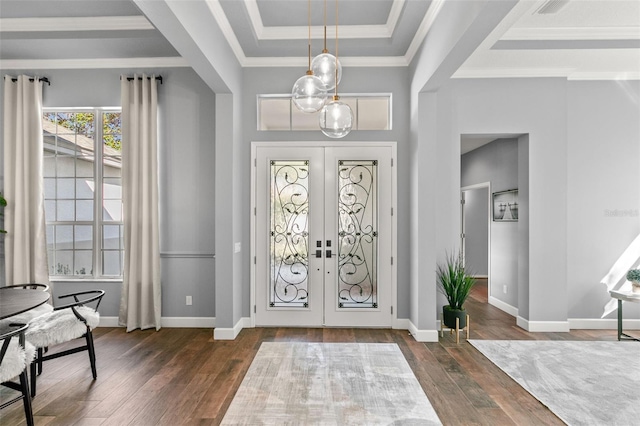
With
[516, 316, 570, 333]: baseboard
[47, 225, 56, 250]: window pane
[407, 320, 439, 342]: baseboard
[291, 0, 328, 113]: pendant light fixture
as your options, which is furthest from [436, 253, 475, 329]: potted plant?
[47, 225, 56, 250]: window pane

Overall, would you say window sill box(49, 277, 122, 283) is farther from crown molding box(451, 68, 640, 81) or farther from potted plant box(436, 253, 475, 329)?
crown molding box(451, 68, 640, 81)

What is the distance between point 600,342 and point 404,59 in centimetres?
385

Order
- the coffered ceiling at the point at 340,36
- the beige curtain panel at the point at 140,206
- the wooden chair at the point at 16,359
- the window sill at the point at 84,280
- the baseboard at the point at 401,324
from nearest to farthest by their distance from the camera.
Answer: the wooden chair at the point at 16,359, the coffered ceiling at the point at 340,36, the beige curtain panel at the point at 140,206, the baseboard at the point at 401,324, the window sill at the point at 84,280

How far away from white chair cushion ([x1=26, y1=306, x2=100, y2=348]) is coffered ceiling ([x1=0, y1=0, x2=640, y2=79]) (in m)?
2.75

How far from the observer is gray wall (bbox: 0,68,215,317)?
4.48m

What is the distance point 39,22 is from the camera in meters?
3.80

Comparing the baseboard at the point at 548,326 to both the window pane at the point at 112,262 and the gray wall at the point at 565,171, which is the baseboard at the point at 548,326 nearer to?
the gray wall at the point at 565,171

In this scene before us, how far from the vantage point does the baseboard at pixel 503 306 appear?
501 cm

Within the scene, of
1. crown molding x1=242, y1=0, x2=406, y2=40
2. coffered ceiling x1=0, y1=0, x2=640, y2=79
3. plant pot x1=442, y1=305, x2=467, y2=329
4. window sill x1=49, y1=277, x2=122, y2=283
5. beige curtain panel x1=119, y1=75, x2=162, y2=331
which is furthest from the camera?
window sill x1=49, y1=277, x2=122, y2=283

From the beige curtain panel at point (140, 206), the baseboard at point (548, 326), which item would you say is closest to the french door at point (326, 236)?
the beige curtain panel at point (140, 206)

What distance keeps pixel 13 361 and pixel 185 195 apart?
8.50 feet

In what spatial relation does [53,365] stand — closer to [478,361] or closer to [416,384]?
[416,384]

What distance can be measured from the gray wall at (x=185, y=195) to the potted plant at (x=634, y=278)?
15.9ft

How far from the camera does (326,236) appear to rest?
4465 mm
